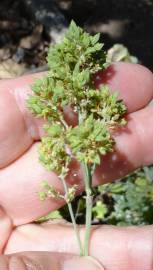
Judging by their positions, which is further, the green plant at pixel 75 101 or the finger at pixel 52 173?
the finger at pixel 52 173

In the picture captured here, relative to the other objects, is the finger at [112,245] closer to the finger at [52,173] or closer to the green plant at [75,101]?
the finger at [52,173]

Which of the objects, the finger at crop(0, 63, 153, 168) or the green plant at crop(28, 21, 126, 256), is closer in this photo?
the green plant at crop(28, 21, 126, 256)

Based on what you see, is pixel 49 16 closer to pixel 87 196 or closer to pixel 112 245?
pixel 112 245

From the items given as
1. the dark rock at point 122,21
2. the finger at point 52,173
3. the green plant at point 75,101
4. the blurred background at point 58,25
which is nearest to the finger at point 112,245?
the finger at point 52,173

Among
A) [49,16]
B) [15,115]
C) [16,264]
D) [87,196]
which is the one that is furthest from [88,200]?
[49,16]

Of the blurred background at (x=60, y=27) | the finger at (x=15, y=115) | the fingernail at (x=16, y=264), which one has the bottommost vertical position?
the fingernail at (x=16, y=264)

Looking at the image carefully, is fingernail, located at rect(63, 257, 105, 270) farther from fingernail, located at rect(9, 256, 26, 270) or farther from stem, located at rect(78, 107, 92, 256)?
fingernail, located at rect(9, 256, 26, 270)

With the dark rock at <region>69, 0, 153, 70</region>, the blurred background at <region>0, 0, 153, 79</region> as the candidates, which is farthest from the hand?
the dark rock at <region>69, 0, 153, 70</region>
